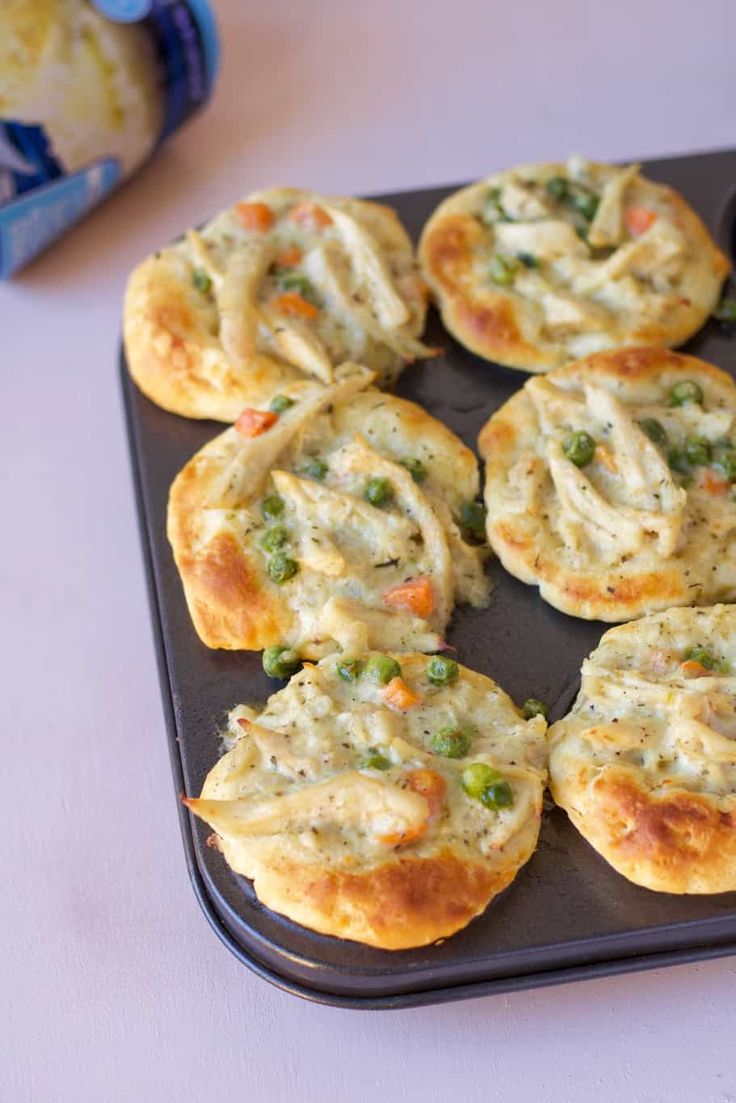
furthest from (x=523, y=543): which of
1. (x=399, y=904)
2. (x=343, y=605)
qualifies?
(x=399, y=904)

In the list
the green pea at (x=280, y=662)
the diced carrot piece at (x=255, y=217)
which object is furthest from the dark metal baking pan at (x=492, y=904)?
the diced carrot piece at (x=255, y=217)

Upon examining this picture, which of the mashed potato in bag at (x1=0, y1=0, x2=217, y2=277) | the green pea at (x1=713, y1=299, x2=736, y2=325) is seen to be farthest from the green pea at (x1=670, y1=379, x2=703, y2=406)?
the mashed potato in bag at (x1=0, y1=0, x2=217, y2=277)

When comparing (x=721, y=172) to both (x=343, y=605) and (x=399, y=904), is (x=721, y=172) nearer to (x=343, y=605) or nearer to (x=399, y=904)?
(x=343, y=605)

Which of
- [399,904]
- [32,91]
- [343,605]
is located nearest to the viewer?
[399,904]

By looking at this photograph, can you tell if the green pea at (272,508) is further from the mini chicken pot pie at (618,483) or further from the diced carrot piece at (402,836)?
the diced carrot piece at (402,836)

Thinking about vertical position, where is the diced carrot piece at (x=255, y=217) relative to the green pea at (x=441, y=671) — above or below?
above
